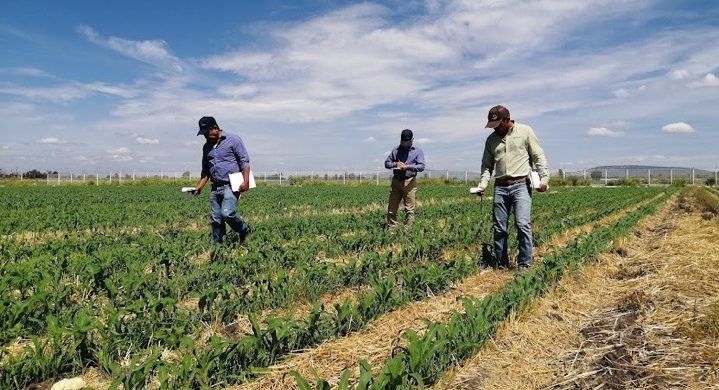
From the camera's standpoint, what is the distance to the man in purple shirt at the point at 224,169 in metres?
7.61

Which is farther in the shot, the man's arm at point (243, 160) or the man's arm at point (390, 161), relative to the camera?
the man's arm at point (390, 161)

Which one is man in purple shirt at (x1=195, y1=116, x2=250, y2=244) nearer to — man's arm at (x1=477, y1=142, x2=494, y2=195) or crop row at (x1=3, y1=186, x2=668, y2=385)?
crop row at (x1=3, y1=186, x2=668, y2=385)

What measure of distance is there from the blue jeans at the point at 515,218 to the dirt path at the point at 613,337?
0.72 metres

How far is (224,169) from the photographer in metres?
7.67

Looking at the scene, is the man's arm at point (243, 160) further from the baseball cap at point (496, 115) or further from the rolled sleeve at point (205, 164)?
the baseball cap at point (496, 115)

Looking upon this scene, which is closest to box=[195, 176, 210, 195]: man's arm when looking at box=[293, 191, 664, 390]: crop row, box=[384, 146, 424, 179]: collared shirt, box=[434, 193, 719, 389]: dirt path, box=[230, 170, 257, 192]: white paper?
box=[230, 170, 257, 192]: white paper

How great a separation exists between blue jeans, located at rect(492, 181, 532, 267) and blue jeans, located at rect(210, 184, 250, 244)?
3.71m

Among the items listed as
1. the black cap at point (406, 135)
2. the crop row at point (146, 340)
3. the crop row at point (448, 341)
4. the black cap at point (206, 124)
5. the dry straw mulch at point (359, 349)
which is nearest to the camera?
the crop row at point (448, 341)

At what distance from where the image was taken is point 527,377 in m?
3.47

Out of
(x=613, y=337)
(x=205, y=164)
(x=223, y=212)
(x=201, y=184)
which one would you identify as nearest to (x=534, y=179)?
(x=613, y=337)

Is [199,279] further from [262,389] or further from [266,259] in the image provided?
[262,389]

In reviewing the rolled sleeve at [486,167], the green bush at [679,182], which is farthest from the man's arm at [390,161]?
the green bush at [679,182]

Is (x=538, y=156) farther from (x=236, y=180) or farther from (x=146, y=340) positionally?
(x=146, y=340)

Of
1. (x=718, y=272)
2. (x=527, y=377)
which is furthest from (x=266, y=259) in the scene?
(x=718, y=272)
